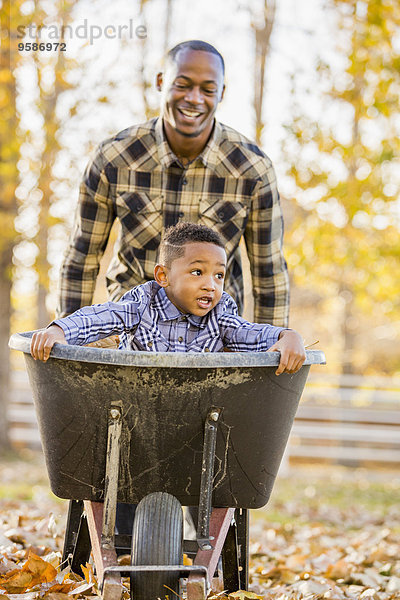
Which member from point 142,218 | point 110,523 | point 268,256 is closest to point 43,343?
point 110,523

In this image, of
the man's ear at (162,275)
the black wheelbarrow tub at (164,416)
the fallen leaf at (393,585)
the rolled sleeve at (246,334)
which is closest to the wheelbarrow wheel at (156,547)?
the black wheelbarrow tub at (164,416)

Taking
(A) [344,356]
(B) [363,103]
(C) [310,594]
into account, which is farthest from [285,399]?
(A) [344,356]

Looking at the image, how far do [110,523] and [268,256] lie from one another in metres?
1.46

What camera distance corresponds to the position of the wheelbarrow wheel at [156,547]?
1896mm

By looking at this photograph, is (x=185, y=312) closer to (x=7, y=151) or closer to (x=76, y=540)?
(x=76, y=540)

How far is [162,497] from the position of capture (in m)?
2.01

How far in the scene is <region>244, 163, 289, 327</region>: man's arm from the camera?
307 cm

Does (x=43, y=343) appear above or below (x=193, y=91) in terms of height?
below

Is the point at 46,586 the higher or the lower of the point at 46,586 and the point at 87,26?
the lower

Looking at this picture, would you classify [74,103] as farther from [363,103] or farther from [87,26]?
[363,103]

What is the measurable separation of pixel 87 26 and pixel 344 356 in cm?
660

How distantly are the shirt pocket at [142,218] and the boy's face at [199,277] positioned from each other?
660 millimetres

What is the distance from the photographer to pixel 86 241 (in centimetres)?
313

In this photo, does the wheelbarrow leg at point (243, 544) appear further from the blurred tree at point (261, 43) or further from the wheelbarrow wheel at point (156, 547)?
the blurred tree at point (261, 43)
